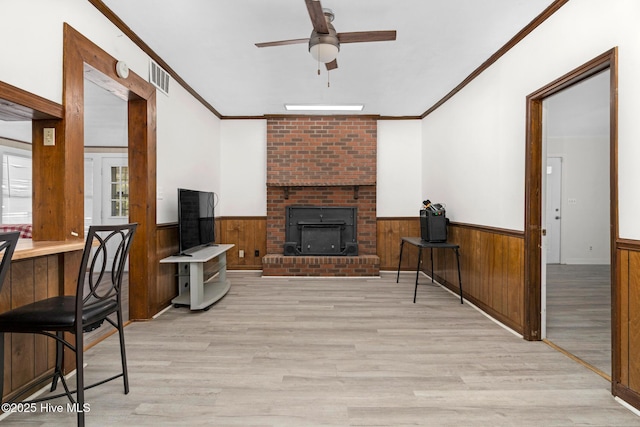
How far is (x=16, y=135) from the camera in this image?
5.22 meters

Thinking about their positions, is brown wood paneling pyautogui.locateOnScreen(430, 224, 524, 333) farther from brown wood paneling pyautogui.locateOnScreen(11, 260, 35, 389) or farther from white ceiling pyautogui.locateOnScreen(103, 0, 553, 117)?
brown wood paneling pyautogui.locateOnScreen(11, 260, 35, 389)

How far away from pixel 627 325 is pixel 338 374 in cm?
166

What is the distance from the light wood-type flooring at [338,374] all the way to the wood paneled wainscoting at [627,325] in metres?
0.12

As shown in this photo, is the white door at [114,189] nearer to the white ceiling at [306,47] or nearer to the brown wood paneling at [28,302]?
the white ceiling at [306,47]

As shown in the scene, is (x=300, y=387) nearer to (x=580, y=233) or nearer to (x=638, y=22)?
(x=638, y=22)

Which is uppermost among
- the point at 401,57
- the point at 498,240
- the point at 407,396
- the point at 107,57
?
the point at 401,57

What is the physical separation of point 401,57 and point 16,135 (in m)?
5.81

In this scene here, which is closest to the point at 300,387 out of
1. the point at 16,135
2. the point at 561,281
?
the point at 561,281

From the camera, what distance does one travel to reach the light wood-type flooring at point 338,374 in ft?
5.79

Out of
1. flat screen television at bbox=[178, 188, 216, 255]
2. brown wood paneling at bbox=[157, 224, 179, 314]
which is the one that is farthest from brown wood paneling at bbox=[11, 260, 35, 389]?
flat screen television at bbox=[178, 188, 216, 255]

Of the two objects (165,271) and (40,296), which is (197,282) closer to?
(165,271)

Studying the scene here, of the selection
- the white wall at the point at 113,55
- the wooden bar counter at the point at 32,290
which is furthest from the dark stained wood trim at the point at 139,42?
the wooden bar counter at the point at 32,290

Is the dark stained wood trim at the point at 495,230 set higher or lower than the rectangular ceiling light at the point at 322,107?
lower

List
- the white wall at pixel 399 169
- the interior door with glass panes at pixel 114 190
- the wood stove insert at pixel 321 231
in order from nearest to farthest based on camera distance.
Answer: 1. the wood stove insert at pixel 321 231
2. the white wall at pixel 399 169
3. the interior door with glass panes at pixel 114 190
